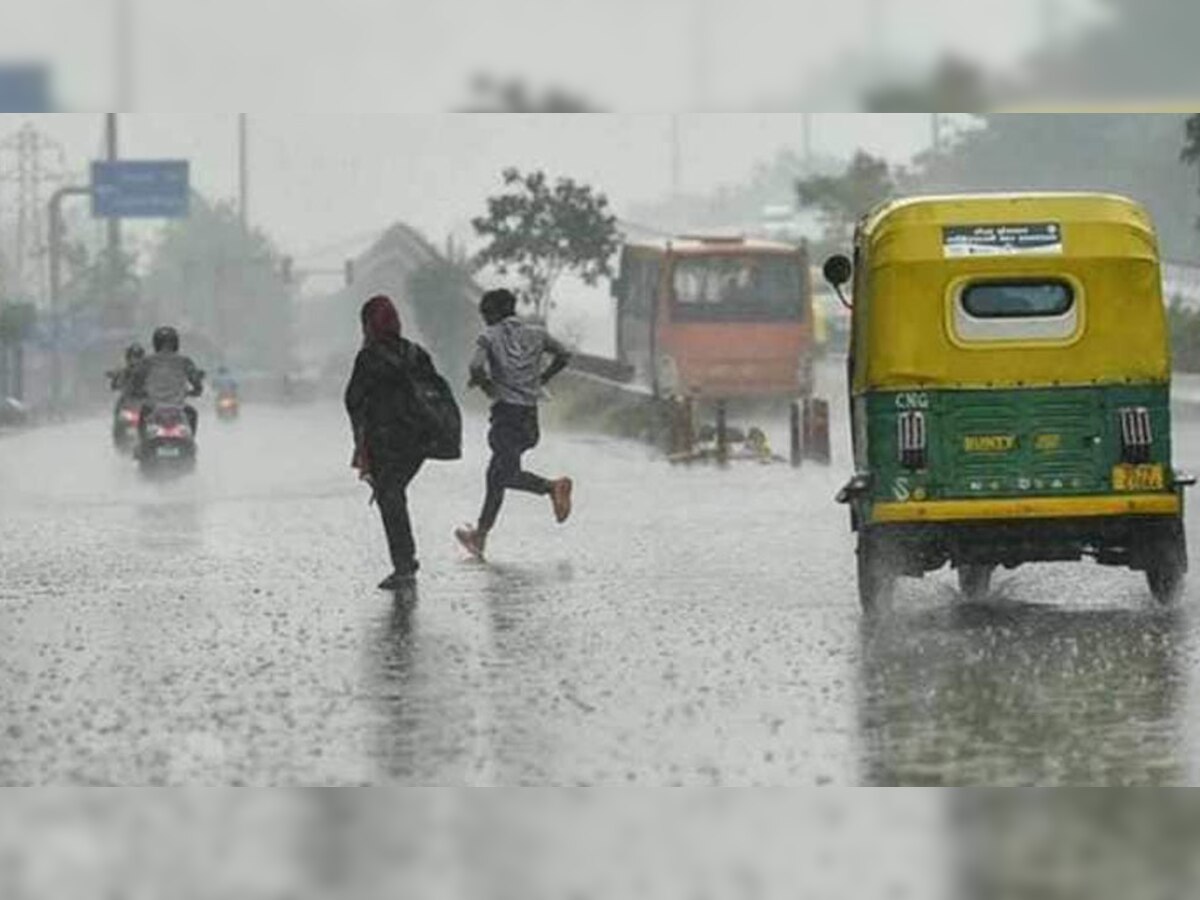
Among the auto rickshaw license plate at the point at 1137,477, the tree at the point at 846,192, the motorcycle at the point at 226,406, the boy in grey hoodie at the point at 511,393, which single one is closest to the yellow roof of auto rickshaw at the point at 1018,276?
the auto rickshaw license plate at the point at 1137,477

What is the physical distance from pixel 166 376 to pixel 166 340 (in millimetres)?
902

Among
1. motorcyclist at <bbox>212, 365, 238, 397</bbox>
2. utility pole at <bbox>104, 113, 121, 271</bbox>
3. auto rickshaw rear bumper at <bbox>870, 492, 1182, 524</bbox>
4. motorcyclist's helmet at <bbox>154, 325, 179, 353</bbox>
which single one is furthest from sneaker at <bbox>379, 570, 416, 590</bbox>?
utility pole at <bbox>104, 113, 121, 271</bbox>

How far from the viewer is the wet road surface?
10.5 m

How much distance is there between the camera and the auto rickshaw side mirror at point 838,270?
16359mm

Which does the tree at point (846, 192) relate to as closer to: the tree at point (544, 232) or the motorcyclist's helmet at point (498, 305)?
the tree at point (544, 232)

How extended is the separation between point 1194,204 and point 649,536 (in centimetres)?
4920

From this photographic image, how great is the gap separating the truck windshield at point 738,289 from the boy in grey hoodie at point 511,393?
26.0 m

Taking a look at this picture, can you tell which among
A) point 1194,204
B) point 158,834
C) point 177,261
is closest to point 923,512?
point 158,834

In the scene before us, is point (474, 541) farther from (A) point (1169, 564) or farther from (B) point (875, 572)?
(A) point (1169, 564)

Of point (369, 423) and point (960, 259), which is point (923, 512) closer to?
point (960, 259)

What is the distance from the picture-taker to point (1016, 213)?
1534 centimetres

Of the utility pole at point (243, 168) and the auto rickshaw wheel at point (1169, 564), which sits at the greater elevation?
the utility pole at point (243, 168)

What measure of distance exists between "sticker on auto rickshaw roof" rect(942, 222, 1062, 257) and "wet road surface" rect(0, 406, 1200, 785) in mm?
1775

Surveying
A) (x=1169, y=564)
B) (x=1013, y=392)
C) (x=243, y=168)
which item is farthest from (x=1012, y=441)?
(x=243, y=168)
